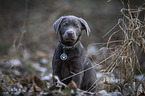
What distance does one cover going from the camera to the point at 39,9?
32.9 ft

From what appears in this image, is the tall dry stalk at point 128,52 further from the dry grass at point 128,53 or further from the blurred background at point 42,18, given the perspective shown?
the blurred background at point 42,18

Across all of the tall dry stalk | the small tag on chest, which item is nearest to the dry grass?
the tall dry stalk

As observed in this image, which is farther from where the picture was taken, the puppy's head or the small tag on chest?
the small tag on chest

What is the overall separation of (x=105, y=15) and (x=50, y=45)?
3.46 meters

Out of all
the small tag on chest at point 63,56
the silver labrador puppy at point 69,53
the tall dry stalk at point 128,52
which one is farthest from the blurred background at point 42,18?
the small tag on chest at point 63,56

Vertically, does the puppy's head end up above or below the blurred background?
below

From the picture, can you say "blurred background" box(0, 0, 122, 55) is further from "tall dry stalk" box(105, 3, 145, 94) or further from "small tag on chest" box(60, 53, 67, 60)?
"small tag on chest" box(60, 53, 67, 60)

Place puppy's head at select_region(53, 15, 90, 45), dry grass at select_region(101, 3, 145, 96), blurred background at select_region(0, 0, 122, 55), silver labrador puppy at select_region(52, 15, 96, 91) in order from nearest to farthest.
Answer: puppy's head at select_region(53, 15, 90, 45) → silver labrador puppy at select_region(52, 15, 96, 91) → dry grass at select_region(101, 3, 145, 96) → blurred background at select_region(0, 0, 122, 55)

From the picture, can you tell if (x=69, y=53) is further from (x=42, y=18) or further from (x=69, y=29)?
(x=42, y=18)

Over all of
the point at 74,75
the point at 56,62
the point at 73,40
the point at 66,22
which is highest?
the point at 66,22

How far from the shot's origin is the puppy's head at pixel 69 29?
9.34 feet

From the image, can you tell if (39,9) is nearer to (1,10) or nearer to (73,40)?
(1,10)

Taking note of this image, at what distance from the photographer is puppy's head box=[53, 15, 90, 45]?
285cm

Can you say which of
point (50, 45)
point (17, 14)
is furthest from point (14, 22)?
point (50, 45)
